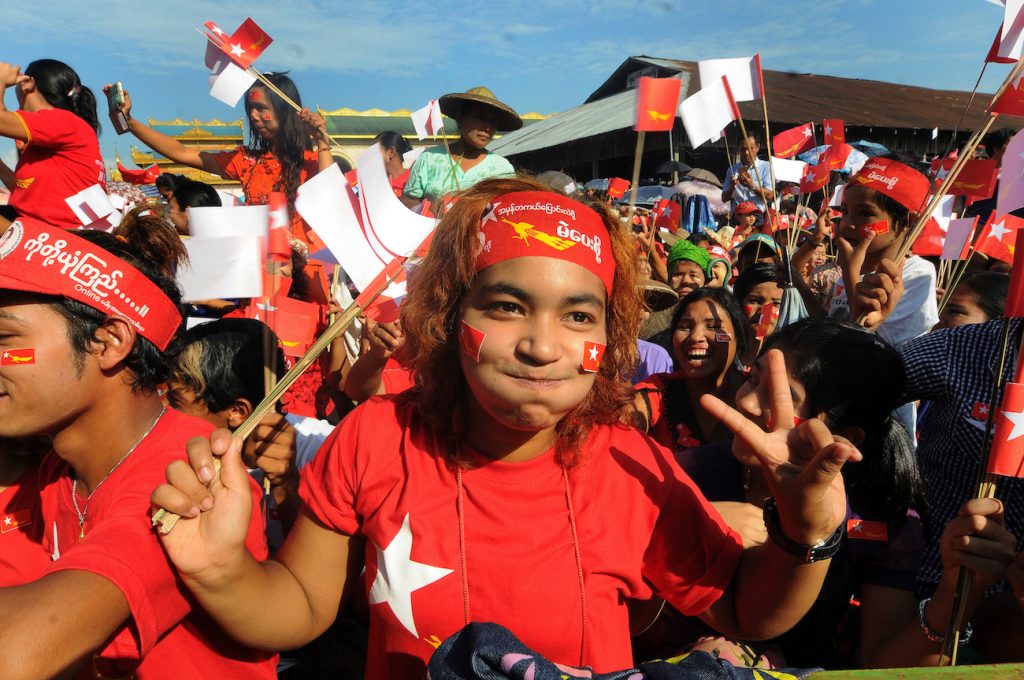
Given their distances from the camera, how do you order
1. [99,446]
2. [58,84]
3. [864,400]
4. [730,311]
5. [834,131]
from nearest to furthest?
1. [99,446]
2. [864,400]
3. [730,311]
4. [58,84]
5. [834,131]

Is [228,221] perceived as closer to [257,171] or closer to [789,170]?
[257,171]

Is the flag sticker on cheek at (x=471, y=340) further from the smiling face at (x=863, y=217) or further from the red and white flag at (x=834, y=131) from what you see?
the red and white flag at (x=834, y=131)

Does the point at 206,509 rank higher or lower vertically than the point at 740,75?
lower

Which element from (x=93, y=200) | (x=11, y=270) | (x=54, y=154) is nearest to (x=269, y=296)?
(x=11, y=270)

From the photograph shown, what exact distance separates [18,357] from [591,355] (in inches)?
49.6

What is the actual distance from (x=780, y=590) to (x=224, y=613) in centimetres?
108

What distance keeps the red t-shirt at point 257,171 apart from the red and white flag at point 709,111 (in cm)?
216

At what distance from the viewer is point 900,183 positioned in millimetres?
3434

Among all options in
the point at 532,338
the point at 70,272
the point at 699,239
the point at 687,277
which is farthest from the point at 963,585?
the point at 699,239

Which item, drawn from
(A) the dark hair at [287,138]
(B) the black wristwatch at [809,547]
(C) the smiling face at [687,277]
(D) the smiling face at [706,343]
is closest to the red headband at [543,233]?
(B) the black wristwatch at [809,547]

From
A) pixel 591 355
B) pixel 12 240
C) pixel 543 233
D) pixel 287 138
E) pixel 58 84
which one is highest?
pixel 58 84

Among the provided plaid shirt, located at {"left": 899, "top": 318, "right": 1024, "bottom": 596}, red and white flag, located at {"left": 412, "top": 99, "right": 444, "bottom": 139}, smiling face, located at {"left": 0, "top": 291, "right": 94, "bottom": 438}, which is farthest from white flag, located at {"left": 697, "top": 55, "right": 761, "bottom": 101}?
smiling face, located at {"left": 0, "top": 291, "right": 94, "bottom": 438}

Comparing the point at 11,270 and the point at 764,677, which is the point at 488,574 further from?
the point at 11,270

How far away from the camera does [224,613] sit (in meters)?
1.42
